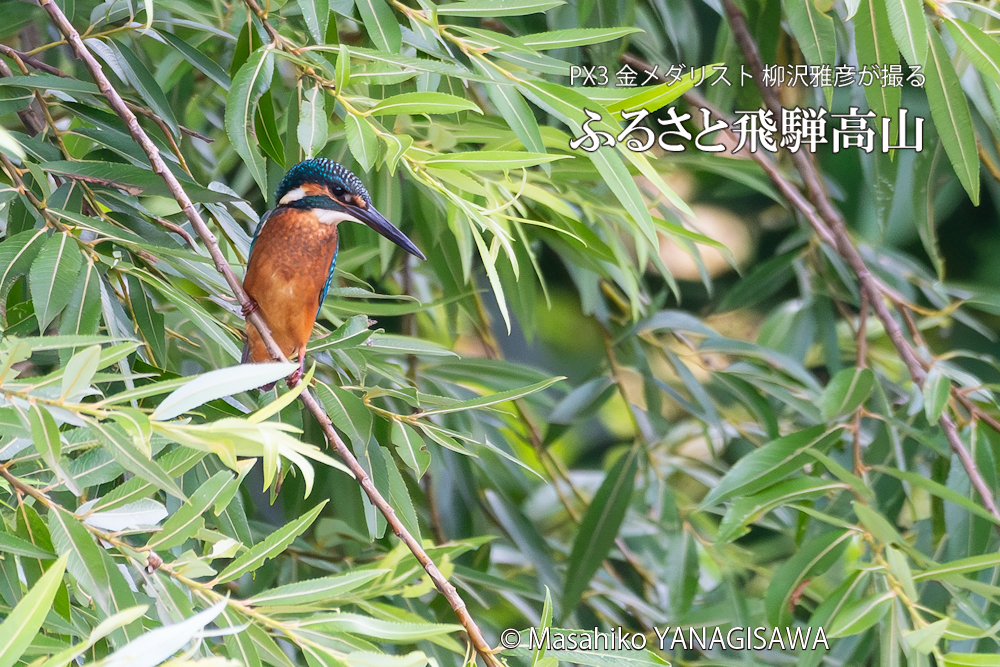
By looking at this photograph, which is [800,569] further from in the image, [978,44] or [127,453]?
[127,453]

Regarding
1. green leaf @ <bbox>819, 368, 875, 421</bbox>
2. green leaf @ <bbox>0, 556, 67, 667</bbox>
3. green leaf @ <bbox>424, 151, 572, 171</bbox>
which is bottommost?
green leaf @ <bbox>819, 368, 875, 421</bbox>

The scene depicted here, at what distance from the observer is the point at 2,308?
103 cm

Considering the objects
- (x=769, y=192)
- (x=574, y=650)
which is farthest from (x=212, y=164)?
(x=574, y=650)

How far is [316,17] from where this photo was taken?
1.02 meters

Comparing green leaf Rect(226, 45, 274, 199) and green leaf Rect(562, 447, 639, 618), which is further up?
green leaf Rect(226, 45, 274, 199)

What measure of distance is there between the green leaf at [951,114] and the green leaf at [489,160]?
64cm

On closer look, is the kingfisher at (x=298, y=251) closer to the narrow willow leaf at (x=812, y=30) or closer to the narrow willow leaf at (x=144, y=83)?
the narrow willow leaf at (x=144, y=83)

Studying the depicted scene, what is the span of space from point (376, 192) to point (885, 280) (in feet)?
4.39

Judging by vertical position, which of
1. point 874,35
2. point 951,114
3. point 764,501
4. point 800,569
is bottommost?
point 800,569

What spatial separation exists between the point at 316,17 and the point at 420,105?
6.5 inches

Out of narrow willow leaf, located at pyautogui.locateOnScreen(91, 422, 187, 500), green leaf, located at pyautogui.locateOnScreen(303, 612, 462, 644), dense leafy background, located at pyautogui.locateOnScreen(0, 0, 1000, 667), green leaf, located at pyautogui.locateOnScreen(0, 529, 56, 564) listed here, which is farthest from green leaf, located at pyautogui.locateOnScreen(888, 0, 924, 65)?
green leaf, located at pyautogui.locateOnScreen(0, 529, 56, 564)

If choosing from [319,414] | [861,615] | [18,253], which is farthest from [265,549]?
[861,615]

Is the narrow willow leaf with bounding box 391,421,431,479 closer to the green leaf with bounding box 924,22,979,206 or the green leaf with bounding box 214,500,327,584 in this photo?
the green leaf with bounding box 214,500,327,584

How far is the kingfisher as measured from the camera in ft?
4.28
